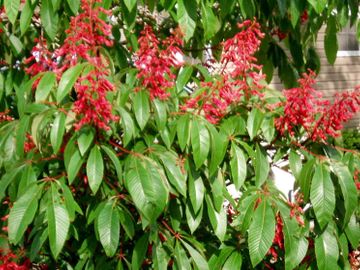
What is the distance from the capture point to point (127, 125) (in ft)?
7.23

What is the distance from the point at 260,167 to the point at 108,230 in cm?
64

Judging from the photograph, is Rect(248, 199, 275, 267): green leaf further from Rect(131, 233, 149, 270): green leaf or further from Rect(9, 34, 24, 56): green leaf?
Rect(9, 34, 24, 56): green leaf

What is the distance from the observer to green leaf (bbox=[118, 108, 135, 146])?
7.20ft

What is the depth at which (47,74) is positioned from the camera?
7.55 ft

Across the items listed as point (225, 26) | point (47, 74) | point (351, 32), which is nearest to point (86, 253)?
point (47, 74)

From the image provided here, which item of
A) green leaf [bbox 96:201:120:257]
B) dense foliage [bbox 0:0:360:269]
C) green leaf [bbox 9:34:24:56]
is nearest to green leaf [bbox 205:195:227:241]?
dense foliage [bbox 0:0:360:269]

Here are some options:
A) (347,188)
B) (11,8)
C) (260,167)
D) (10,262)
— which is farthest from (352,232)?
(11,8)

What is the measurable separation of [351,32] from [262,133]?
9.53 metres

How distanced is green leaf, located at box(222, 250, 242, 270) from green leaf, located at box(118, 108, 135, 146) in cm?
62

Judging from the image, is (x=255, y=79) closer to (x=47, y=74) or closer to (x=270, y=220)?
(x=270, y=220)

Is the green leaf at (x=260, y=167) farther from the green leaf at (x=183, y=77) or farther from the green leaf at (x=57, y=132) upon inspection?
the green leaf at (x=57, y=132)

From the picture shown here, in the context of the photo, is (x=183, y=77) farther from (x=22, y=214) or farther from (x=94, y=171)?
(x=22, y=214)

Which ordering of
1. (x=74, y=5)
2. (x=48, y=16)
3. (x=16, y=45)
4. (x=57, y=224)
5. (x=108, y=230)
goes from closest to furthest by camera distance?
1. (x=57, y=224)
2. (x=108, y=230)
3. (x=74, y=5)
4. (x=48, y=16)
5. (x=16, y=45)

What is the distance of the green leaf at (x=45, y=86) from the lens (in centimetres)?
226
